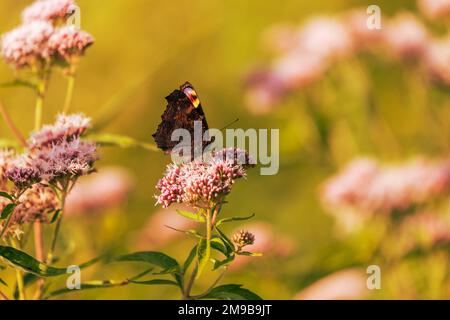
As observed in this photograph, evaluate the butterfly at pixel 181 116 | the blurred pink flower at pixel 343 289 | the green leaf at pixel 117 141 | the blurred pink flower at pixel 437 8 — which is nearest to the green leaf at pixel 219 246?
the butterfly at pixel 181 116

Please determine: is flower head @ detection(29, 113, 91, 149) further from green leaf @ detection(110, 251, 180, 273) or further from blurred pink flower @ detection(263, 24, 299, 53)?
blurred pink flower @ detection(263, 24, 299, 53)

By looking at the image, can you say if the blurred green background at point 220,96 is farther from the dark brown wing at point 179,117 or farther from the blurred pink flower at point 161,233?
the dark brown wing at point 179,117

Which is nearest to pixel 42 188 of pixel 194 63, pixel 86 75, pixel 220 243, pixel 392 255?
pixel 220 243

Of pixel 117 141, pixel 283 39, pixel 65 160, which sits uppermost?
pixel 283 39

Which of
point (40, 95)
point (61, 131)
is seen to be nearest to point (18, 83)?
point (40, 95)

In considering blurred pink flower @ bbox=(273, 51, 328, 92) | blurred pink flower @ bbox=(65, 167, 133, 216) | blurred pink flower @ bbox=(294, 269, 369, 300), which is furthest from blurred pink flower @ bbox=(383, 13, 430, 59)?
blurred pink flower @ bbox=(65, 167, 133, 216)

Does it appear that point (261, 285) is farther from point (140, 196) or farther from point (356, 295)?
point (140, 196)

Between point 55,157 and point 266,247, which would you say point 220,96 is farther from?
point 55,157
